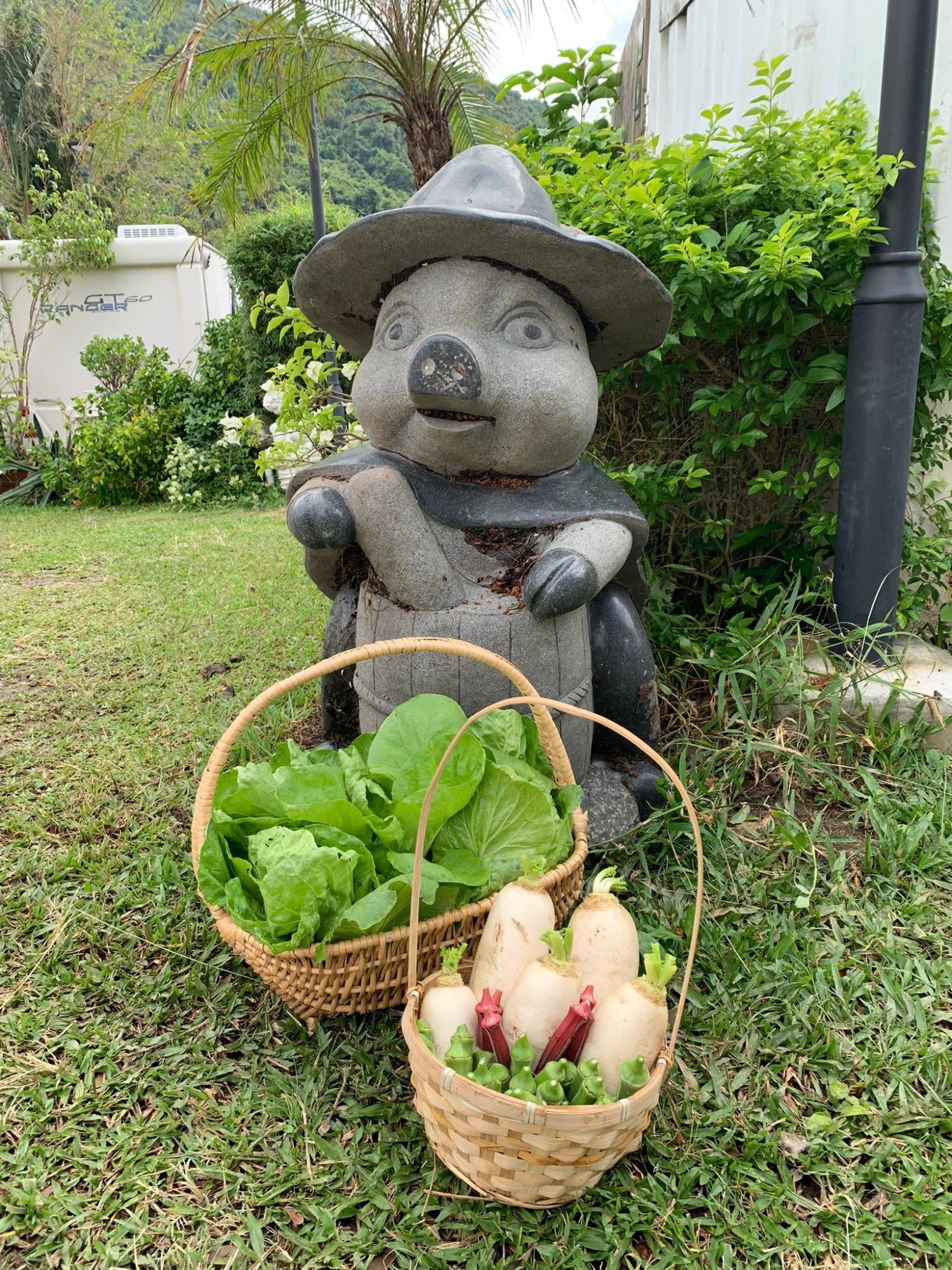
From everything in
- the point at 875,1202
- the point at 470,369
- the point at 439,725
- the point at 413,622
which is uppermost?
the point at 470,369

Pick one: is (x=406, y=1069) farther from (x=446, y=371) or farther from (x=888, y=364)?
(x=888, y=364)

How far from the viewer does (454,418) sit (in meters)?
1.91

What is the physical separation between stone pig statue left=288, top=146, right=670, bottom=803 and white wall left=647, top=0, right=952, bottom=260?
165 centimetres

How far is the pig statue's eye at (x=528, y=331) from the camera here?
6.34ft

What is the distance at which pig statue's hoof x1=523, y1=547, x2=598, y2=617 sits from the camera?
1855 millimetres

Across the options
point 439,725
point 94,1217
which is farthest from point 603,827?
point 94,1217

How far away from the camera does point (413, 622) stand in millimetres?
2025

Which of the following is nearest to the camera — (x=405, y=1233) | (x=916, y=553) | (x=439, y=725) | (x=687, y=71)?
(x=405, y=1233)

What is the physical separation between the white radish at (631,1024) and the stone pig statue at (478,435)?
792mm

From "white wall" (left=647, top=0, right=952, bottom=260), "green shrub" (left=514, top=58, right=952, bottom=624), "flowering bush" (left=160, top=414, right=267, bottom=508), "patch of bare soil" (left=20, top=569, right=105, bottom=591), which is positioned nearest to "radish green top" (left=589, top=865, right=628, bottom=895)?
"green shrub" (left=514, top=58, right=952, bottom=624)

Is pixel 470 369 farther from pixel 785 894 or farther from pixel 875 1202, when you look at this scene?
pixel 875 1202

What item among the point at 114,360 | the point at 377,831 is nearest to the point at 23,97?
the point at 114,360

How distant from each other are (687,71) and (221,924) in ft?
16.8

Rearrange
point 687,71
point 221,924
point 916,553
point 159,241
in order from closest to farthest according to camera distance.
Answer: point 221,924 < point 916,553 < point 687,71 < point 159,241
